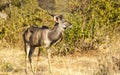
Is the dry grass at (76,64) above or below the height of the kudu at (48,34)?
below

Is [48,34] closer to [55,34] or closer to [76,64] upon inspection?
[55,34]

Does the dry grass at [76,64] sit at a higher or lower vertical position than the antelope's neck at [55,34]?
lower

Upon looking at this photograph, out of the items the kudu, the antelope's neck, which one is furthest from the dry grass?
the antelope's neck

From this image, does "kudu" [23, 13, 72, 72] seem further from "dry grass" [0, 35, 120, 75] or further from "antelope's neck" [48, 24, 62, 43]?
"dry grass" [0, 35, 120, 75]

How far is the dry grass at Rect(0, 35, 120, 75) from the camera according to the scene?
9.58 m

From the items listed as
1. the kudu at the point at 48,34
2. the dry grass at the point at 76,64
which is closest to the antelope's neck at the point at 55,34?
the kudu at the point at 48,34

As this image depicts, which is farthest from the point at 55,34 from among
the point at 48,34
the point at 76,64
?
the point at 76,64

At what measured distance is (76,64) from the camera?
12.1 meters

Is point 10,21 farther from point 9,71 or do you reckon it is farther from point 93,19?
point 9,71

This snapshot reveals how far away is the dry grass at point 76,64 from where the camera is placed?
9.58 m

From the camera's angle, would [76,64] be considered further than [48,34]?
Yes

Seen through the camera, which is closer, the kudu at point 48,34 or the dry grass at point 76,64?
the dry grass at point 76,64

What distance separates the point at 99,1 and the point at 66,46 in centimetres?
217

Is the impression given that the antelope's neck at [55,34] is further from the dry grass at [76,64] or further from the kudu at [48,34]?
the dry grass at [76,64]
